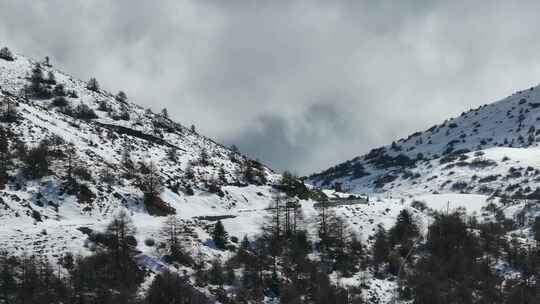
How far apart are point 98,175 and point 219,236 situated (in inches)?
949

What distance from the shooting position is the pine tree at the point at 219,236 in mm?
85500

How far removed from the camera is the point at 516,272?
99.2 metres

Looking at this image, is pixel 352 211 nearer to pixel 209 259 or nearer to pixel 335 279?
pixel 335 279

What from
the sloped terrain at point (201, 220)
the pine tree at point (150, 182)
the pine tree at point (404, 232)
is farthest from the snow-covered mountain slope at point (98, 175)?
the pine tree at point (404, 232)

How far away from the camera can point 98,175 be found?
307 ft

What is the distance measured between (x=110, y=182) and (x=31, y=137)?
17431 millimetres

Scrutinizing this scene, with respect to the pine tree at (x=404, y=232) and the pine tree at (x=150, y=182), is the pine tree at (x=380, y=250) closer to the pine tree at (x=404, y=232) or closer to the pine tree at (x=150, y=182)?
the pine tree at (x=404, y=232)

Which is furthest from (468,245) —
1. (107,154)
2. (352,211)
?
(107,154)

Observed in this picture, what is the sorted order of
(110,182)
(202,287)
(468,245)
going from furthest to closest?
1. (468,245)
2. (110,182)
3. (202,287)

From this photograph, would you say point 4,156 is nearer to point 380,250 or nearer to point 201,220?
point 201,220

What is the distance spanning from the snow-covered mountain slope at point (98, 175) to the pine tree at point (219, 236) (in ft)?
15.2

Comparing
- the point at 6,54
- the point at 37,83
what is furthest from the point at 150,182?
the point at 6,54

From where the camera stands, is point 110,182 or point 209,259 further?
point 110,182

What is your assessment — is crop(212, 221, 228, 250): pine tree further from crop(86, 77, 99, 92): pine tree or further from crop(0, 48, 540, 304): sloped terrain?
crop(86, 77, 99, 92): pine tree
